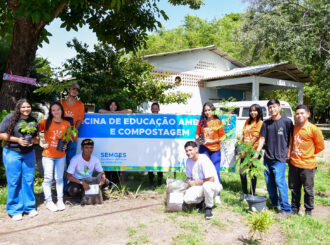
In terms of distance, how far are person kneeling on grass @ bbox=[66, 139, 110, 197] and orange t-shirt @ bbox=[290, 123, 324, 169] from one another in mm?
3133

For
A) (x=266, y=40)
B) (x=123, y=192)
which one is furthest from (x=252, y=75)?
(x=123, y=192)

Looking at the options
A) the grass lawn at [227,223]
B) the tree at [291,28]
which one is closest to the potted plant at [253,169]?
the grass lawn at [227,223]

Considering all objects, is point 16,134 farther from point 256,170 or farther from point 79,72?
point 79,72

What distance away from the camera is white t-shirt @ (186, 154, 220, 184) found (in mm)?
4191

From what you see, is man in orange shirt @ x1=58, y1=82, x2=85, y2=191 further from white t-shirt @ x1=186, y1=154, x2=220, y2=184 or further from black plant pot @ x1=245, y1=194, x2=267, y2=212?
black plant pot @ x1=245, y1=194, x2=267, y2=212

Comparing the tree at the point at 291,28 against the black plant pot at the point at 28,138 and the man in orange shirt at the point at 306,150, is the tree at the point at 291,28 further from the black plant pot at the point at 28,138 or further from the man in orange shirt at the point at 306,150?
the black plant pot at the point at 28,138

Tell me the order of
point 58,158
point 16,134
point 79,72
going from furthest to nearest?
1. point 79,72
2. point 58,158
3. point 16,134

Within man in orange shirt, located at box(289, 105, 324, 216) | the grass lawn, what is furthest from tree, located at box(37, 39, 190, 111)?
man in orange shirt, located at box(289, 105, 324, 216)

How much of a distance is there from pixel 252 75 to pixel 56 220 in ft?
49.5

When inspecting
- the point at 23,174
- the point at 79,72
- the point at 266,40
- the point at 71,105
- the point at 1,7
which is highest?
the point at 266,40

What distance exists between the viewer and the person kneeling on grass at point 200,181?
411 cm

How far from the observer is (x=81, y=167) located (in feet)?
15.6

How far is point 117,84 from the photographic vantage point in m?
7.94

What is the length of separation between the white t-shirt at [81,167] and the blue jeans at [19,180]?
683mm
